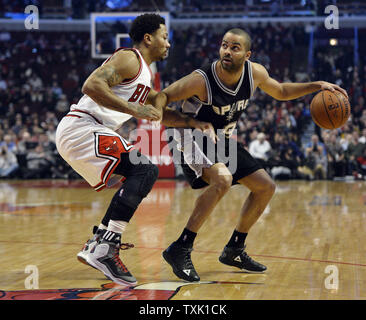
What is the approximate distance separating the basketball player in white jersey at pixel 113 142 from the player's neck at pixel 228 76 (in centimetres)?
57

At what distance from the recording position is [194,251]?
5.18 m

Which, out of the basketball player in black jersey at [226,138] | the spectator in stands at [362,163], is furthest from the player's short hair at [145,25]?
the spectator in stands at [362,163]

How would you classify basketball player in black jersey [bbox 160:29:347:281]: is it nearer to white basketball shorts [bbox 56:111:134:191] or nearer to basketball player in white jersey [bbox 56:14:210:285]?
basketball player in white jersey [bbox 56:14:210:285]

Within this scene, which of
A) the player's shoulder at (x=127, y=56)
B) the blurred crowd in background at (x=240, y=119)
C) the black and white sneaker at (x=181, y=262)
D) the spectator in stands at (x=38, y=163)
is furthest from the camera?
the spectator in stands at (x=38, y=163)

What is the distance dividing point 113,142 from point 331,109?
6.21 feet

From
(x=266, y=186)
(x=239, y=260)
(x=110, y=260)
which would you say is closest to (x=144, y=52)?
(x=266, y=186)

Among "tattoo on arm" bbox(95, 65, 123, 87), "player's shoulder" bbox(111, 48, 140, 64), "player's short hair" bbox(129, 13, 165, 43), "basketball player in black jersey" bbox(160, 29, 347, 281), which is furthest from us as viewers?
"basketball player in black jersey" bbox(160, 29, 347, 281)

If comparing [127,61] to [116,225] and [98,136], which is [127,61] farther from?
[116,225]

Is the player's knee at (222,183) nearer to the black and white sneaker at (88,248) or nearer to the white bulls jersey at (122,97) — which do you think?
the white bulls jersey at (122,97)

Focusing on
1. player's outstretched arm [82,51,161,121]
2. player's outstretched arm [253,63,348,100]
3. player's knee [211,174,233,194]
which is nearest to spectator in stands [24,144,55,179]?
player's outstretched arm [253,63,348,100]

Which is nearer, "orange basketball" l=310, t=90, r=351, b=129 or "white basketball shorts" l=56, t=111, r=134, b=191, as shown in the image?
"white basketball shorts" l=56, t=111, r=134, b=191

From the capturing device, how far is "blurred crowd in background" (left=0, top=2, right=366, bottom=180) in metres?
13.8

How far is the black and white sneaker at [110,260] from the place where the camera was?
3.81 m

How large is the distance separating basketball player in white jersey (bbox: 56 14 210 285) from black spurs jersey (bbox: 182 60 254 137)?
1.53ft
